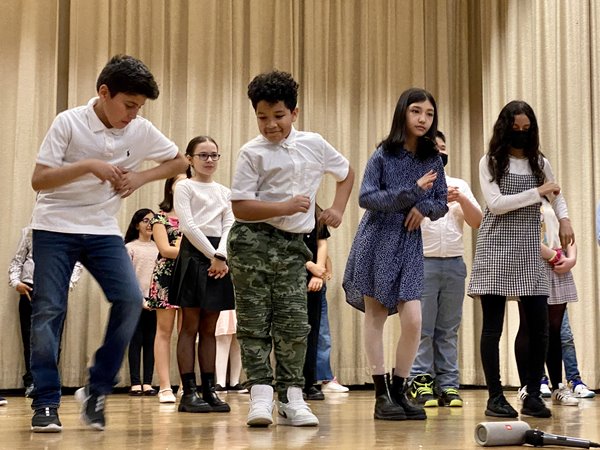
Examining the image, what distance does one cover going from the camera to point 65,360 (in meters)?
6.84

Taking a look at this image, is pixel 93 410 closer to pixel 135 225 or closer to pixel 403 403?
pixel 403 403

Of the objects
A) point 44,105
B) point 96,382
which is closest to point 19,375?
point 44,105

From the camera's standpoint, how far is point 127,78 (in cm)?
330

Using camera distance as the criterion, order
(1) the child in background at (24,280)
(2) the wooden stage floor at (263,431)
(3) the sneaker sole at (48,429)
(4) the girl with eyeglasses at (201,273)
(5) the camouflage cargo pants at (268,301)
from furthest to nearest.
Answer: (1) the child in background at (24,280) < (4) the girl with eyeglasses at (201,273) < (5) the camouflage cargo pants at (268,301) < (3) the sneaker sole at (48,429) < (2) the wooden stage floor at (263,431)

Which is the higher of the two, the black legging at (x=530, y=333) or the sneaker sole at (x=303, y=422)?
the black legging at (x=530, y=333)

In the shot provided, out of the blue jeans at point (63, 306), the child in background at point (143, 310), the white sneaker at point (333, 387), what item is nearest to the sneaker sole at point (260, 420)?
the blue jeans at point (63, 306)

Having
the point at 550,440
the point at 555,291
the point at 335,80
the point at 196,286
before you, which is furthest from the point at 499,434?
the point at 335,80

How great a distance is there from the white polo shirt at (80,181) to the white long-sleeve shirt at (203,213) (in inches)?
41.0

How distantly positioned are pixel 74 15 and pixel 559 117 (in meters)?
3.90

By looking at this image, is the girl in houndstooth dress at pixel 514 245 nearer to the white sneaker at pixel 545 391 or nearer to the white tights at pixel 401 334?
the white tights at pixel 401 334

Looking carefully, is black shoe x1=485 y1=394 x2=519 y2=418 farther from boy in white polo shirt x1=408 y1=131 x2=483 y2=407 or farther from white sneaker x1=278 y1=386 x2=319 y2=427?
boy in white polo shirt x1=408 y1=131 x2=483 y2=407

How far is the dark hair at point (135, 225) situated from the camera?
6.90 m

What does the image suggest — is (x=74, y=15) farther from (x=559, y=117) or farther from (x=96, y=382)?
(x=96, y=382)

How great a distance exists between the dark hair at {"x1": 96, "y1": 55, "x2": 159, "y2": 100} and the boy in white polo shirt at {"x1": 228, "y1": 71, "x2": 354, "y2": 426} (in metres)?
0.45
